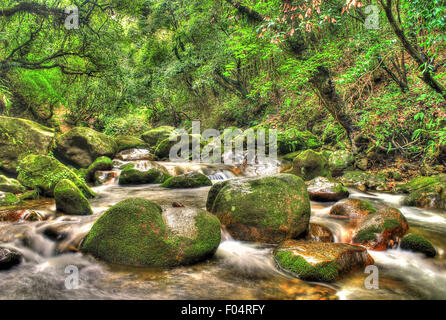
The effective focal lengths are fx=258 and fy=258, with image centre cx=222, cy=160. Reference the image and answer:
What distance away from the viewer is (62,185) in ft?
16.2

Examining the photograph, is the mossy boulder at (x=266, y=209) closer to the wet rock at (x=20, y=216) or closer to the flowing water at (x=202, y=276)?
the flowing water at (x=202, y=276)

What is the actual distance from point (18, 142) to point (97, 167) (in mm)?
2202

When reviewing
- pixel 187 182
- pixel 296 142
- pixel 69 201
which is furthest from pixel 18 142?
pixel 296 142

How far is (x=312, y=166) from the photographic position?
7848mm

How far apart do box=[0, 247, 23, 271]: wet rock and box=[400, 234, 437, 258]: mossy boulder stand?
5139mm

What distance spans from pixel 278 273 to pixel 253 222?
100 cm

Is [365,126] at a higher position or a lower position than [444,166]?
higher

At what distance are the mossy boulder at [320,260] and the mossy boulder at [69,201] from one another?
3663 millimetres

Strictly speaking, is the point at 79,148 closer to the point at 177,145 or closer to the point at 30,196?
the point at 30,196

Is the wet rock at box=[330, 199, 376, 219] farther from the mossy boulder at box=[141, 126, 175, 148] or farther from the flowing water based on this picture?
the mossy boulder at box=[141, 126, 175, 148]

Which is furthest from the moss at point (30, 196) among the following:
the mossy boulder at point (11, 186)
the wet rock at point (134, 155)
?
the wet rock at point (134, 155)
